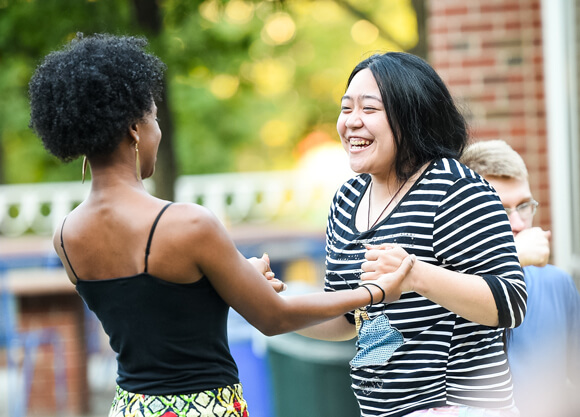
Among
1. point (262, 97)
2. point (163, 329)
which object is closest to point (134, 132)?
point (163, 329)

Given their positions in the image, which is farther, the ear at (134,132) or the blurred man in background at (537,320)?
the blurred man in background at (537,320)

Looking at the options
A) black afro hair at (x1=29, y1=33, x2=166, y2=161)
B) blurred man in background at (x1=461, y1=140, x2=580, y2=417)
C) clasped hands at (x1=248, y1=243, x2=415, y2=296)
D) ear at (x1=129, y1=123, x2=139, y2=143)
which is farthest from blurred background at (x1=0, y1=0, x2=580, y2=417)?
clasped hands at (x1=248, y1=243, x2=415, y2=296)

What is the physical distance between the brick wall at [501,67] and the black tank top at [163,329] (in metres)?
3.79

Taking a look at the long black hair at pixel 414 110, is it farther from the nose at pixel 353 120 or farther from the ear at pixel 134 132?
the ear at pixel 134 132

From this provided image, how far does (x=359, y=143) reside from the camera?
2.65m

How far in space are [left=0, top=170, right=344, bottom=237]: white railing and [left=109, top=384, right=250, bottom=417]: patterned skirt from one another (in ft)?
37.3

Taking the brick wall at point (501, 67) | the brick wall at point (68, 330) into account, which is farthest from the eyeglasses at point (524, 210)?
the brick wall at point (68, 330)

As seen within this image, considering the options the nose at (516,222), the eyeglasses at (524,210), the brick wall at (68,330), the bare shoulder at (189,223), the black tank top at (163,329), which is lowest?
the brick wall at (68,330)

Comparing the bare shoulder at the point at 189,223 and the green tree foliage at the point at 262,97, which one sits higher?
the green tree foliage at the point at 262,97

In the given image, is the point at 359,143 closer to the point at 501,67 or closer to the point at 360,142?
the point at 360,142

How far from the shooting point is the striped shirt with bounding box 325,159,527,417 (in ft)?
7.79

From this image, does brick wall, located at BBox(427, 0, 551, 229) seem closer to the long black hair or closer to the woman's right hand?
the long black hair

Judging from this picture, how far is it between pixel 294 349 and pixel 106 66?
9.21ft

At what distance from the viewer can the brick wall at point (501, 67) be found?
5.64m
